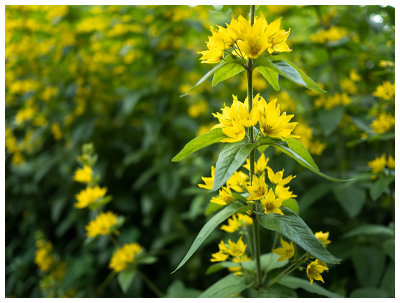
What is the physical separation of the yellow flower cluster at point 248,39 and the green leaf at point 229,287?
0.66 m

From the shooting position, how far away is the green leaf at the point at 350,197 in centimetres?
159

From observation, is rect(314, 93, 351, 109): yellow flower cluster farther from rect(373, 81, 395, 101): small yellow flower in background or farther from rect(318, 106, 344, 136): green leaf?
rect(373, 81, 395, 101): small yellow flower in background

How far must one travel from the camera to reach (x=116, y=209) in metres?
2.53

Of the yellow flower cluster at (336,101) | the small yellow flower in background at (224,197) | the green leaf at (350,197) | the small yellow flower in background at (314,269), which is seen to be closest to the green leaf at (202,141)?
the small yellow flower in background at (224,197)

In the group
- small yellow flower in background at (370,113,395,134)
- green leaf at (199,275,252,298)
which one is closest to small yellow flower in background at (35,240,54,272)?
green leaf at (199,275,252,298)

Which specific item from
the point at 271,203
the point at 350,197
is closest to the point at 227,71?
the point at 271,203

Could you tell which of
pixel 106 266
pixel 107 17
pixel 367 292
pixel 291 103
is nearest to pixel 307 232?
pixel 367 292

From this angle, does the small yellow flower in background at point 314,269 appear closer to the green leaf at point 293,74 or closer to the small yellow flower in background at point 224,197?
the small yellow flower in background at point 224,197

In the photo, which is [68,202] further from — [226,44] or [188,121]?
[226,44]

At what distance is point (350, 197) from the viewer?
1.63m

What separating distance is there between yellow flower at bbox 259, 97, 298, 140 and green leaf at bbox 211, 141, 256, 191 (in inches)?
2.1

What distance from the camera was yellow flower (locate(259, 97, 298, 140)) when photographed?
796 millimetres

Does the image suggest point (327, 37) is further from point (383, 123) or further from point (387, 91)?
point (383, 123)

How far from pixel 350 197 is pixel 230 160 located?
112 centimetres
